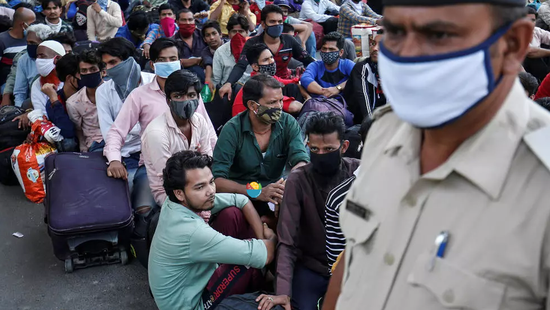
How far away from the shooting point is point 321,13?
980 cm

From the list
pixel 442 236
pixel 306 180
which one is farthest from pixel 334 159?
pixel 442 236

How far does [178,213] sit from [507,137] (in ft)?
7.39

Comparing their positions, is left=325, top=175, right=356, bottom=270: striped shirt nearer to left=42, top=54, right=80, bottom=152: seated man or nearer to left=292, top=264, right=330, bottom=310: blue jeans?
left=292, top=264, right=330, bottom=310: blue jeans

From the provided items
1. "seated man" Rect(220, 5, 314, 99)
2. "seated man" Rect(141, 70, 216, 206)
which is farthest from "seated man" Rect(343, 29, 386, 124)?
"seated man" Rect(141, 70, 216, 206)

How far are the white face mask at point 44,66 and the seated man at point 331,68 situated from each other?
2570 mm

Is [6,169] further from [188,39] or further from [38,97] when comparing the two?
[188,39]

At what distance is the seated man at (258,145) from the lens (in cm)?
400

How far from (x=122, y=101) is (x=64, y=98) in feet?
2.36

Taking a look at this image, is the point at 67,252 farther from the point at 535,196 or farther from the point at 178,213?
the point at 535,196

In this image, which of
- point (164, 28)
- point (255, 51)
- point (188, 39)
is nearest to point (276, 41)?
point (255, 51)

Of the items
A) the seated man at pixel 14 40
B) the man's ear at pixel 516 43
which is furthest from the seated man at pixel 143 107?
the man's ear at pixel 516 43

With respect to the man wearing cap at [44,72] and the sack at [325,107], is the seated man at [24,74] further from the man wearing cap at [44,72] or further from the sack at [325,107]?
the sack at [325,107]

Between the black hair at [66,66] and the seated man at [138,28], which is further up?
the black hair at [66,66]

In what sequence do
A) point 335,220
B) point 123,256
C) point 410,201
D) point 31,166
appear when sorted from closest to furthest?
1. point 410,201
2. point 335,220
3. point 123,256
4. point 31,166
